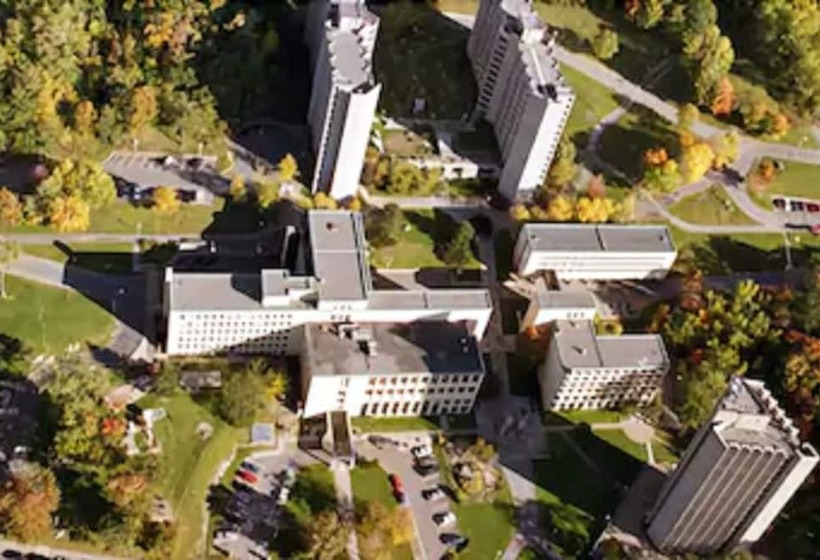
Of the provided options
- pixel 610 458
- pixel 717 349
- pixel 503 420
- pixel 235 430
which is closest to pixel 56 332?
pixel 235 430

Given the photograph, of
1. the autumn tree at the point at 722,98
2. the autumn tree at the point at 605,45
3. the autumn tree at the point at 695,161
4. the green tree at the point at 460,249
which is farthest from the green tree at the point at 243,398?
the autumn tree at the point at 722,98

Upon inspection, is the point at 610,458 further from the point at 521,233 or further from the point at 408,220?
the point at 408,220

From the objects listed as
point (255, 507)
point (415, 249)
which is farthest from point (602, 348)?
point (255, 507)

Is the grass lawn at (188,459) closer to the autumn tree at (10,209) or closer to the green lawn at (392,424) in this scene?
the green lawn at (392,424)

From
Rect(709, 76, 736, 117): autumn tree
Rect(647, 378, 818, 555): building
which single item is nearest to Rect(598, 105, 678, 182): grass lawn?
Rect(709, 76, 736, 117): autumn tree

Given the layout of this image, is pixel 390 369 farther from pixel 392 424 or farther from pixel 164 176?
pixel 164 176

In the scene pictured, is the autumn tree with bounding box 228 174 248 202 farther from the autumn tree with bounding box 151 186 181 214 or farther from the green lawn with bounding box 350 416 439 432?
the green lawn with bounding box 350 416 439 432
